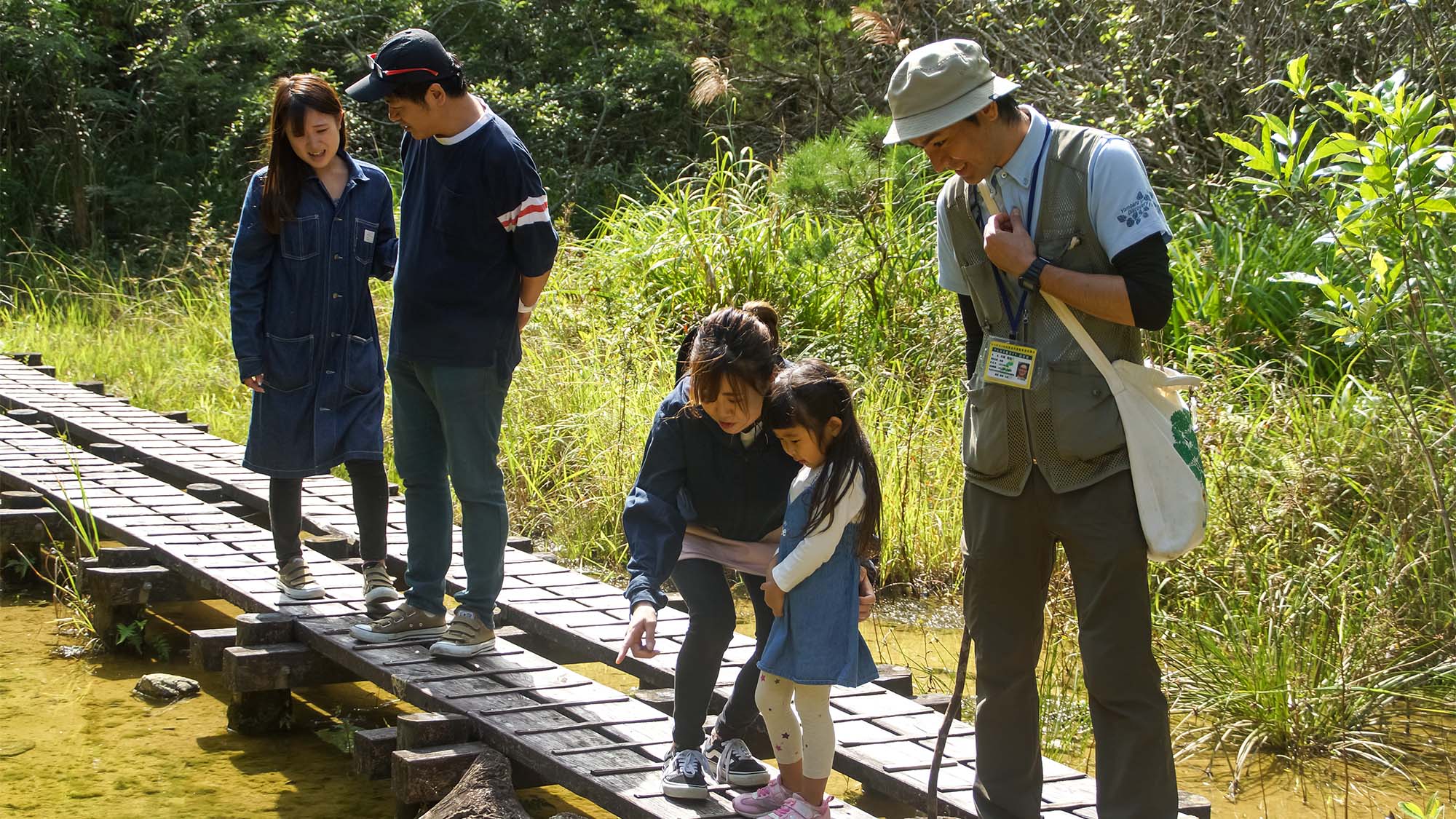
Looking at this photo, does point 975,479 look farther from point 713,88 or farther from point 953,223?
point 713,88

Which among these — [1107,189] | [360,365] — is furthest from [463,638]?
[1107,189]

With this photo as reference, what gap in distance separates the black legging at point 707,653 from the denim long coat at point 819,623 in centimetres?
15

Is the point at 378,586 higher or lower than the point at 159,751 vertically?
higher

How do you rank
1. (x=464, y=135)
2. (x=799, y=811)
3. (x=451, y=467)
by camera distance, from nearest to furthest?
(x=799, y=811) → (x=464, y=135) → (x=451, y=467)

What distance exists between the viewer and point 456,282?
12.8ft

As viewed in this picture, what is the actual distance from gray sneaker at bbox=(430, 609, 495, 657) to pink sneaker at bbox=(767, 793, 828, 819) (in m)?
1.44

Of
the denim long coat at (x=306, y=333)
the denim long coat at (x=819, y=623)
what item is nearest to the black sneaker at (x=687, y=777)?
the denim long coat at (x=819, y=623)

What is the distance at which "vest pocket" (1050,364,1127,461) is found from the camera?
2.72m

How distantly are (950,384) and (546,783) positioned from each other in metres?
3.94

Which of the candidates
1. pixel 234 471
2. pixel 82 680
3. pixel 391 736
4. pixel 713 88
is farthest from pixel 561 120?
pixel 391 736

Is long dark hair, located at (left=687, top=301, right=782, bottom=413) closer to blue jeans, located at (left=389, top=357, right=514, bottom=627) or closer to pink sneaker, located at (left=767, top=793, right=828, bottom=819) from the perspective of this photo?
pink sneaker, located at (left=767, top=793, right=828, bottom=819)

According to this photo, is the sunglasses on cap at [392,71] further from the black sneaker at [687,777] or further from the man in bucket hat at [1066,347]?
the black sneaker at [687,777]

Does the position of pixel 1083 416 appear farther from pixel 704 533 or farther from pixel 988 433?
pixel 704 533

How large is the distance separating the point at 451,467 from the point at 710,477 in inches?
42.3
